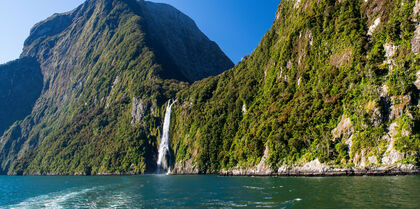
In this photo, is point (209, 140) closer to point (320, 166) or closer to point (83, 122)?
point (320, 166)

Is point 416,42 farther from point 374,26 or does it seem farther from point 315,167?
point 315,167

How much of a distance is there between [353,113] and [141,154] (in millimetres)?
103478

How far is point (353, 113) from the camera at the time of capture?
60.3 metres

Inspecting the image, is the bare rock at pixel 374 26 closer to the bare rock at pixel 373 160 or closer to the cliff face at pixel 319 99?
the cliff face at pixel 319 99

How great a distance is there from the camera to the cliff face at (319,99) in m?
53.3

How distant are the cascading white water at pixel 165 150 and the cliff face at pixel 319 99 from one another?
585 cm

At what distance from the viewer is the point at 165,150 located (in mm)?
131125

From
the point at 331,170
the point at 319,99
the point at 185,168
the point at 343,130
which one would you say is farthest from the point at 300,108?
the point at 185,168

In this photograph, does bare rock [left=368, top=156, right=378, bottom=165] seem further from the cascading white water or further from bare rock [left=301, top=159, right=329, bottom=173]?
the cascading white water

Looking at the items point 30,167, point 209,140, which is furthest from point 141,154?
point 30,167

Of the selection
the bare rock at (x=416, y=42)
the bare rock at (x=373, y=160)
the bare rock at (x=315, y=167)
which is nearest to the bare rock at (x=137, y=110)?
the bare rock at (x=315, y=167)

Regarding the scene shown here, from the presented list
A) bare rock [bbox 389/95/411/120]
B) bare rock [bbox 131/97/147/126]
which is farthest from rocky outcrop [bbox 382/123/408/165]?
bare rock [bbox 131/97/147/126]

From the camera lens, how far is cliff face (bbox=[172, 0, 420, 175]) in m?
53.3

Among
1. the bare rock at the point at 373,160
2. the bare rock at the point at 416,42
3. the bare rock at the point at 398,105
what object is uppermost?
the bare rock at the point at 416,42
